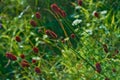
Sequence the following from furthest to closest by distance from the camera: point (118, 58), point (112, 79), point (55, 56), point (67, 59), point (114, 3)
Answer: point (114, 3) < point (55, 56) < point (67, 59) < point (118, 58) < point (112, 79)

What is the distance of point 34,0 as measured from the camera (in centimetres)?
387

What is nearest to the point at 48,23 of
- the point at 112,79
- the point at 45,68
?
the point at 45,68

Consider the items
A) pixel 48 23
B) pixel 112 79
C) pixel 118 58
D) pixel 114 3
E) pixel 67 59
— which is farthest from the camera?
pixel 48 23

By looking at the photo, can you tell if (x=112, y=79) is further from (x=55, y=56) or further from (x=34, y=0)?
(x=34, y=0)

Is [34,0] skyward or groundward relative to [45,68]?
skyward

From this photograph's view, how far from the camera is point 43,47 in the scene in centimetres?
347

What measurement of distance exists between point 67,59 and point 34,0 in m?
1.37

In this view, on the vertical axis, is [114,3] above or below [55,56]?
above

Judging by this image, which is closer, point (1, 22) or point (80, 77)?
point (80, 77)

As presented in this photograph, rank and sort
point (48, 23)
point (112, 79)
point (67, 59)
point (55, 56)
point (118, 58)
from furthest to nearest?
point (48, 23) < point (55, 56) < point (67, 59) < point (118, 58) < point (112, 79)

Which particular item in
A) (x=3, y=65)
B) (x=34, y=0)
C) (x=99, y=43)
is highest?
(x=34, y=0)

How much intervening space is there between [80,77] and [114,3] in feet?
3.77

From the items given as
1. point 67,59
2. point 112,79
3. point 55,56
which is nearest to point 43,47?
point 55,56

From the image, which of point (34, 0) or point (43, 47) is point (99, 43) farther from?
point (34, 0)
